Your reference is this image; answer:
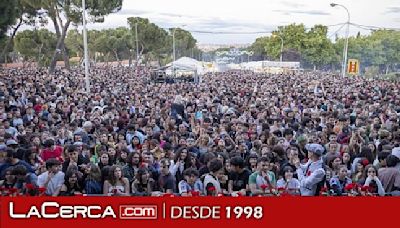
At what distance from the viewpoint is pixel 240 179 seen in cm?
625

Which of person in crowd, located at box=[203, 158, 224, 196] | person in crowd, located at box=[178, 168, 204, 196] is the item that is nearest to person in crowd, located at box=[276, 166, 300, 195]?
person in crowd, located at box=[203, 158, 224, 196]

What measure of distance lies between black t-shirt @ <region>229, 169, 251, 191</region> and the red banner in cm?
178

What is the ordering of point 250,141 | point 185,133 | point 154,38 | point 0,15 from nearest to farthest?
point 250,141 → point 185,133 → point 0,15 → point 154,38

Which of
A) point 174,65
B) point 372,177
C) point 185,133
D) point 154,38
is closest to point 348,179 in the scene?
point 372,177

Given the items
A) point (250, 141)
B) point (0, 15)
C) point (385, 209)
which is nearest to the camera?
point (385, 209)

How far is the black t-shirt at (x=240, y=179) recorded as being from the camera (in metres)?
6.17

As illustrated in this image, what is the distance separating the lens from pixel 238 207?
4.37m

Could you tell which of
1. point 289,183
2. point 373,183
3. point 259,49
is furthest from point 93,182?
point 259,49

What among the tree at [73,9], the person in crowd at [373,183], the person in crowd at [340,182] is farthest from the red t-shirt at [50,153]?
the tree at [73,9]

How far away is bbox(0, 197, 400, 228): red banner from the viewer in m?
4.22

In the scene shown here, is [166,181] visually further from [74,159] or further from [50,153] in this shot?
[50,153]

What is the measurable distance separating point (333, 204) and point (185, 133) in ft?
19.4

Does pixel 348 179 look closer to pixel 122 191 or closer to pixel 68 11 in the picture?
pixel 122 191

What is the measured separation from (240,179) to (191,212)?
6.83 feet
